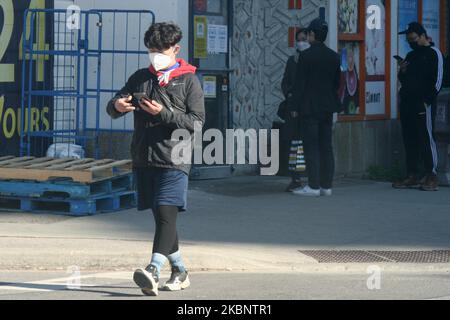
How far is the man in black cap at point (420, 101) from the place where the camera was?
14680mm

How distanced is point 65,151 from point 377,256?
199 inches

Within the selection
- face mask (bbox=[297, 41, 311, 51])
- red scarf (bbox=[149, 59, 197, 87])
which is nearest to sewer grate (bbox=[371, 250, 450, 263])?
red scarf (bbox=[149, 59, 197, 87])

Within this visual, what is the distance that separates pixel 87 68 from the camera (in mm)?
14414

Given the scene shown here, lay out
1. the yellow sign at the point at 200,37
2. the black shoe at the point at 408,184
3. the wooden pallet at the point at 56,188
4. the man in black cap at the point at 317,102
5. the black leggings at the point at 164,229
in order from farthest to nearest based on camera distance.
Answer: the black shoe at the point at 408,184
the yellow sign at the point at 200,37
the man in black cap at the point at 317,102
the wooden pallet at the point at 56,188
the black leggings at the point at 164,229

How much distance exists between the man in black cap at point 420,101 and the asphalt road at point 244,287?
5.49 meters

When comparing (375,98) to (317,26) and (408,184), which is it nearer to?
(408,184)

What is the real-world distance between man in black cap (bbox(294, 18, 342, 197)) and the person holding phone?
218 inches

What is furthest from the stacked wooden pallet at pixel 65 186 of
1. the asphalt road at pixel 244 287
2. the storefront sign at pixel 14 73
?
the asphalt road at pixel 244 287

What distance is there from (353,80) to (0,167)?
20.1 feet

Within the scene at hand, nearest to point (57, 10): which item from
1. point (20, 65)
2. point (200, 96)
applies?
point (20, 65)

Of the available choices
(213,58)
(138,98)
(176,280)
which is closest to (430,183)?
(213,58)

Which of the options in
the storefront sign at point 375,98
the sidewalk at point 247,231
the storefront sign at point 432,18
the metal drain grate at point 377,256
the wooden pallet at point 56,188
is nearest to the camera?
the sidewalk at point 247,231

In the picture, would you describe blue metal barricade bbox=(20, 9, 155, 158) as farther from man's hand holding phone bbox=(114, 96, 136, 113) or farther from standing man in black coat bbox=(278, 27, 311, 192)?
man's hand holding phone bbox=(114, 96, 136, 113)

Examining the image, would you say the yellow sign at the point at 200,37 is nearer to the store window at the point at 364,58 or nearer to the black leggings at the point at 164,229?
the store window at the point at 364,58
